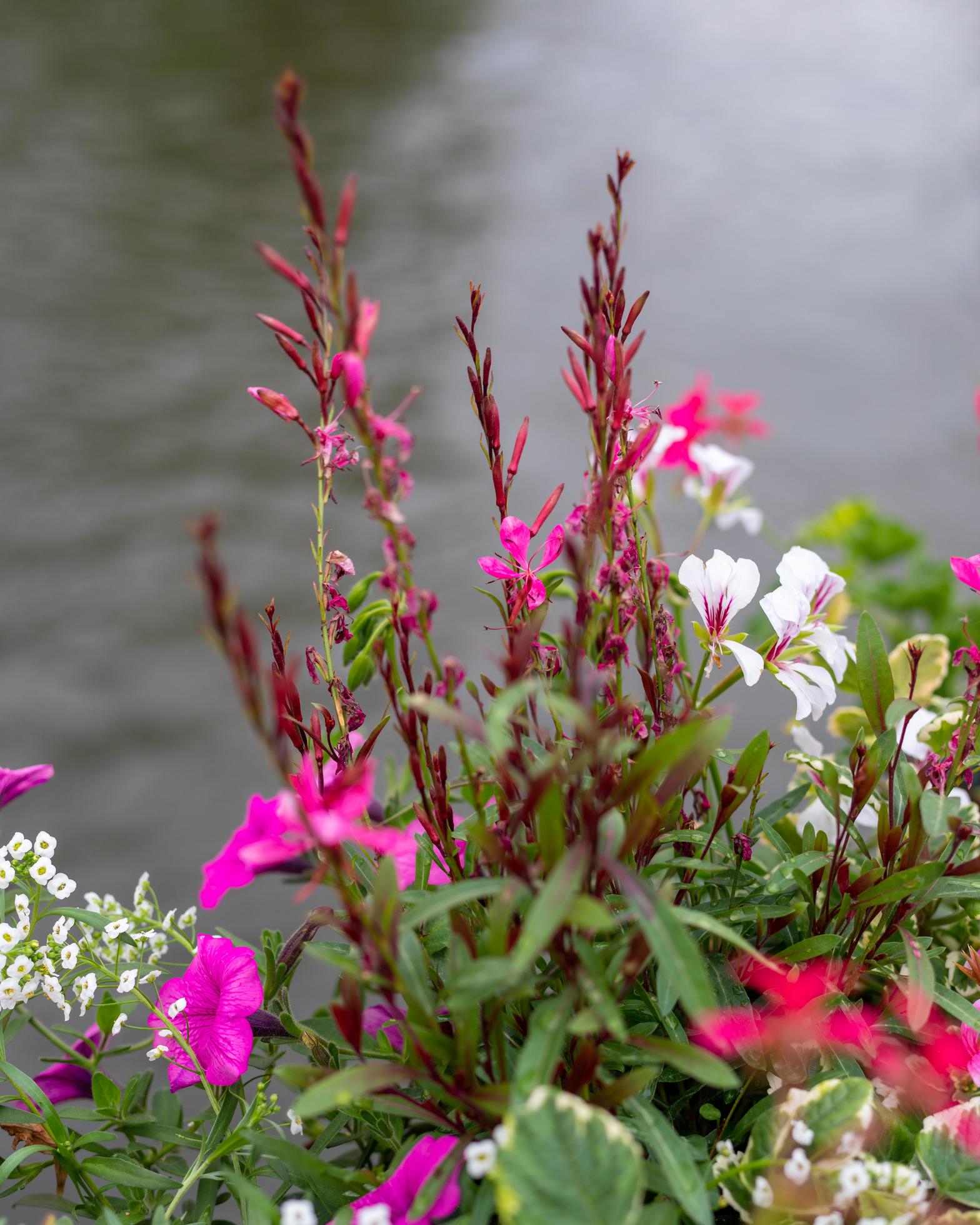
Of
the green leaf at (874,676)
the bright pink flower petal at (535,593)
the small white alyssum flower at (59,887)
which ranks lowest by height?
the small white alyssum flower at (59,887)

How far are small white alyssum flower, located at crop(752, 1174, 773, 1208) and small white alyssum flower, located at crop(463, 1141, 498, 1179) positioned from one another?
0.34 ft

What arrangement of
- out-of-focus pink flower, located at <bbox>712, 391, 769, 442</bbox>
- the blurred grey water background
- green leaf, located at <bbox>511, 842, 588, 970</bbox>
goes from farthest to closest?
the blurred grey water background < out-of-focus pink flower, located at <bbox>712, 391, 769, 442</bbox> < green leaf, located at <bbox>511, 842, 588, 970</bbox>

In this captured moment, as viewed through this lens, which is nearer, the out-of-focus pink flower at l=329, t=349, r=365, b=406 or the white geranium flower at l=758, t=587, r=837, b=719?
A: the out-of-focus pink flower at l=329, t=349, r=365, b=406

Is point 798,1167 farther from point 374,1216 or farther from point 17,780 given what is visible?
point 17,780

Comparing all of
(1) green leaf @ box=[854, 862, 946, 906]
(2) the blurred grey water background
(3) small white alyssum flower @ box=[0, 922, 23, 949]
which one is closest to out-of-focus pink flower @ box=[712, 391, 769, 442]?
(2) the blurred grey water background

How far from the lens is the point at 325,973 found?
1.43 m

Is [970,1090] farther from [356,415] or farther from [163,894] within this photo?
[163,894]

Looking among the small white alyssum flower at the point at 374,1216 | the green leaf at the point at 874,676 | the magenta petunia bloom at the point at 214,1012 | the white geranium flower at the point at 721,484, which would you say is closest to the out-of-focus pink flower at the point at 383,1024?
the magenta petunia bloom at the point at 214,1012

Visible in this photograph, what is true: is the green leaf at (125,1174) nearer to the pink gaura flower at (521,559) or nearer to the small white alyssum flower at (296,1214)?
the small white alyssum flower at (296,1214)

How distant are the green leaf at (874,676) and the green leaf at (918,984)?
121mm

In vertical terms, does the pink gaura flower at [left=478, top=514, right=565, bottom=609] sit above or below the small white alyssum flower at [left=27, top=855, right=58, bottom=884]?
above

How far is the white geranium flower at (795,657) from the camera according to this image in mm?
531

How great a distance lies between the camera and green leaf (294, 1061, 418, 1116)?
36 cm

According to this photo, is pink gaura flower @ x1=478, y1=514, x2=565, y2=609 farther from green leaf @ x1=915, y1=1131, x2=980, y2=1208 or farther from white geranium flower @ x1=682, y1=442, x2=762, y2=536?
white geranium flower @ x1=682, y1=442, x2=762, y2=536
